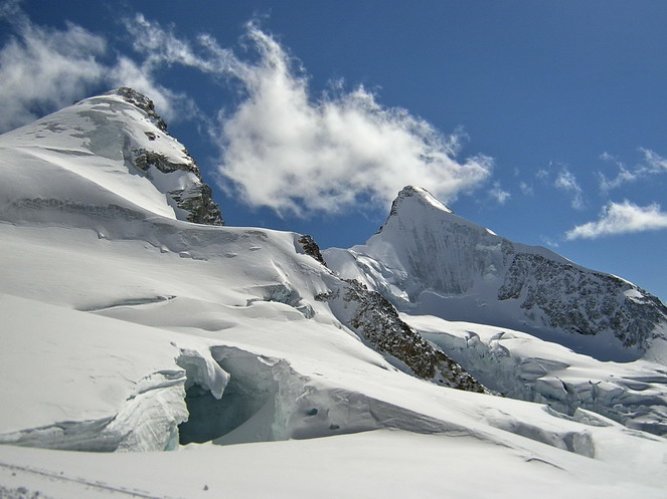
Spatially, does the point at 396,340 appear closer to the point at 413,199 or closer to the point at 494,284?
the point at 494,284

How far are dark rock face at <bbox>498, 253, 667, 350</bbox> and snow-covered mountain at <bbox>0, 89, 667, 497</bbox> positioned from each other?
50.1 metres

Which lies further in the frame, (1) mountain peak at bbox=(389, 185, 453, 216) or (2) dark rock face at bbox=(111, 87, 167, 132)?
(1) mountain peak at bbox=(389, 185, 453, 216)

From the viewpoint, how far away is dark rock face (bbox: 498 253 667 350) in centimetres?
6931

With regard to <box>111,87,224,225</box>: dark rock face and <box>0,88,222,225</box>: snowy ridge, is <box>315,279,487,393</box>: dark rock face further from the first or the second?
<box>111,87,224,225</box>: dark rock face

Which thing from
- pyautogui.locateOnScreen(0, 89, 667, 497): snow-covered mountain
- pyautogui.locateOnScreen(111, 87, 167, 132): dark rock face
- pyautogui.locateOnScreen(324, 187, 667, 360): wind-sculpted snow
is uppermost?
pyautogui.locateOnScreen(111, 87, 167, 132): dark rock face

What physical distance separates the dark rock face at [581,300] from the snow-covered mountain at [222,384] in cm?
5013

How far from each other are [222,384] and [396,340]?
659 inches

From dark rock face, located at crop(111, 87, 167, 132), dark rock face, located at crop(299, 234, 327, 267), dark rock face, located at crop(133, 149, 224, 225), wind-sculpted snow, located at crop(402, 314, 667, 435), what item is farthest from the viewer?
dark rock face, located at crop(111, 87, 167, 132)

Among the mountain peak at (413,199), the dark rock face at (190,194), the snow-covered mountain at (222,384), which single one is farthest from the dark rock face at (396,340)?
the mountain peak at (413,199)

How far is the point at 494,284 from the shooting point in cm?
8075

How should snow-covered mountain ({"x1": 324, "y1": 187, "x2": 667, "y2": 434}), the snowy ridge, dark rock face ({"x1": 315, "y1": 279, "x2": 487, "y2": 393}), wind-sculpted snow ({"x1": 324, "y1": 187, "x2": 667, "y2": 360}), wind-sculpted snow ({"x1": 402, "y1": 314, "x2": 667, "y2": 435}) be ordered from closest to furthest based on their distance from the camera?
dark rock face ({"x1": 315, "y1": 279, "x2": 487, "y2": 393}) < the snowy ridge < wind-sculpted snow ({"x1": 402, "y1": 314, "x2": 667, "y2": 435}) < snow-covered mountain ({"x1": 324, "y1": 187, "x2": 667, "y2": 434}) < wind-sculpted snow ({"x1": 324, "y1": 187, "x2": 667, "y2": 360})

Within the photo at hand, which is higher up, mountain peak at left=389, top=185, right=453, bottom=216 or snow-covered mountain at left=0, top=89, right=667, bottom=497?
mountain peak at left=389, top=185, right=453, bottom=216

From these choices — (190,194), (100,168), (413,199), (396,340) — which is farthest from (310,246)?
(413,199)

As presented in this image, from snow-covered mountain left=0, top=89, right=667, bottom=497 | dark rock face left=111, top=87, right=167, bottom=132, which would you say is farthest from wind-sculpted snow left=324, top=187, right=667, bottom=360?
snow-covered mountain left=0, top=89, right=667, bottom=497
